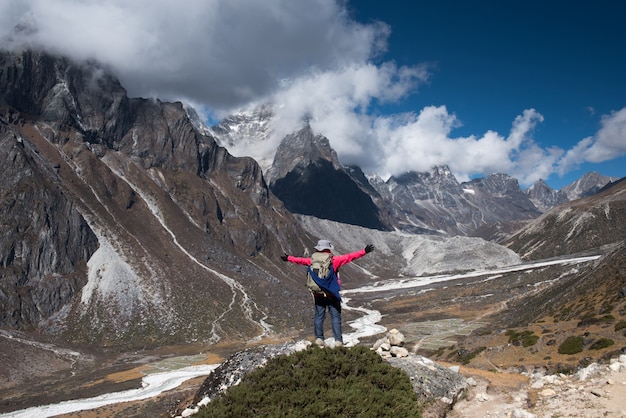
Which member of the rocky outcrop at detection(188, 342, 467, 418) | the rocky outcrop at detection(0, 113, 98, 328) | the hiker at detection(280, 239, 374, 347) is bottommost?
the rocky outcrop at detection(188, 342, 467, 418)

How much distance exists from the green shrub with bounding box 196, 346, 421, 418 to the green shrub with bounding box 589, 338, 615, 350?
26.7 m

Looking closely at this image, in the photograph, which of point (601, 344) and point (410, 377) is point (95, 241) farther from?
point (410, 377)

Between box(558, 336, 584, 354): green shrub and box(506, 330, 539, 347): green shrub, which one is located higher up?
box(558, 336, 584, 354): green shrub

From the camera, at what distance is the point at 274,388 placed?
1416 centimetres

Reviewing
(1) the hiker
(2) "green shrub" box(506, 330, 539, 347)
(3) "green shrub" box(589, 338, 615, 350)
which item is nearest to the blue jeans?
(1) the hiker

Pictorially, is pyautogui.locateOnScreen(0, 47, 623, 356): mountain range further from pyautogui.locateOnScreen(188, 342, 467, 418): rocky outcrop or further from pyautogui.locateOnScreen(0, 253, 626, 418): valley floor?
pyautogui.locateOnScreen(188, 342, 467, 418): rocky outcrop

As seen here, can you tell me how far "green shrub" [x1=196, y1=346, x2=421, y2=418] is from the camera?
13.0 meters

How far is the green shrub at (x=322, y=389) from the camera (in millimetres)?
13000

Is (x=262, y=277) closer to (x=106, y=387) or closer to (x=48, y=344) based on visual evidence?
(x=48, y=344)

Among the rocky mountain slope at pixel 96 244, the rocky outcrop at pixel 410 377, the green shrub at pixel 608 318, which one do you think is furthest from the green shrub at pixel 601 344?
the rocky mountain slope at pixel 96 244

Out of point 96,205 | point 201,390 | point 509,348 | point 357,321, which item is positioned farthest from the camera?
point 96,205

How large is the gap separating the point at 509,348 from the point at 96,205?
146032 millimetres

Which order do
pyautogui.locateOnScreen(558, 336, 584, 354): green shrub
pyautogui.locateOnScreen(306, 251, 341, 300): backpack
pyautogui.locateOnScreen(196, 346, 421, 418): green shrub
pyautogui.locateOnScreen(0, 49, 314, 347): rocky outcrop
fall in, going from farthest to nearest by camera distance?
pyautogui.locateOnScreen(0, 49, 314, 347): rocky outcrop
pyautogui.locateOnScreen(558, 336, 584, 354): green shrub
pyautogui.locateOnScreen(306, 251, 341, 300): backpack
pyautogui.locateOnScreen(196, 346, 421, 418): green shrub

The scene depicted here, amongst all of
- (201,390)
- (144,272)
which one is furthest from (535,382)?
(144,272)
